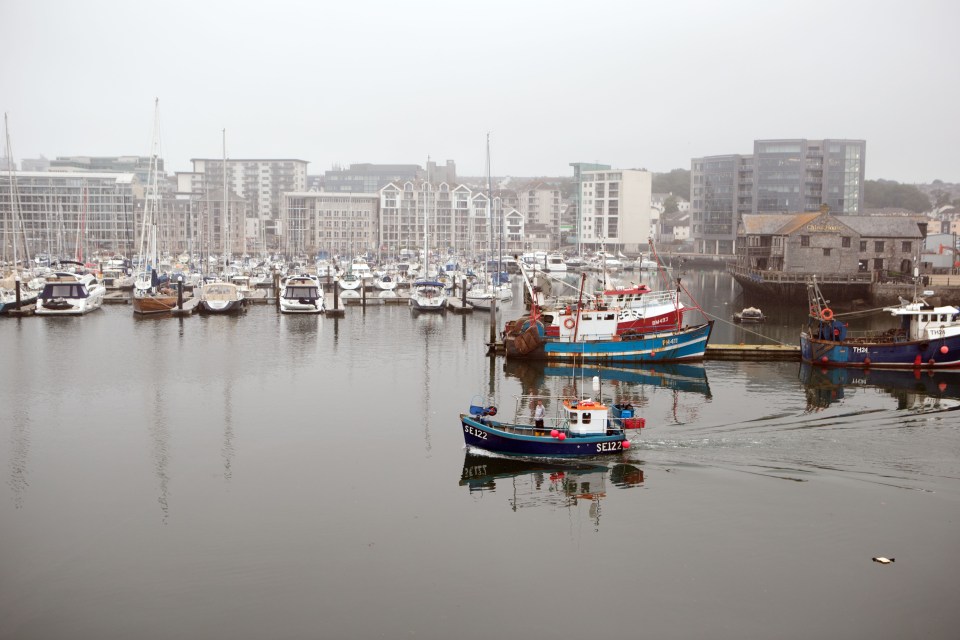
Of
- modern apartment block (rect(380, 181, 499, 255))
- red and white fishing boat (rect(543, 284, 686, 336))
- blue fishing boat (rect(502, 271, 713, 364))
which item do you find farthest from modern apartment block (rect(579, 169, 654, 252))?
blue fishing boat (rect(502, 271, 713, 364))

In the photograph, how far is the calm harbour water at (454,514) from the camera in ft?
55.6

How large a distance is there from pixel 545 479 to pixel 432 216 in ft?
380

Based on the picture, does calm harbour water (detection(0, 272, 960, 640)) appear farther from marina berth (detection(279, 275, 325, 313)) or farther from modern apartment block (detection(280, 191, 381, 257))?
modern apartment block (detection(280, 191, 381, 257))

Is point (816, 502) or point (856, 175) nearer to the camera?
point (816, 502)

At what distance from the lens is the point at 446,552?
1945 centimetres

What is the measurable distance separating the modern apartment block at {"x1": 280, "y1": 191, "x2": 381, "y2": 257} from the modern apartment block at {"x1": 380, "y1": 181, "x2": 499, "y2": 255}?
230 centimetres

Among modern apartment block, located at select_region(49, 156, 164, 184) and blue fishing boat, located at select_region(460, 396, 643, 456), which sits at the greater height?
modern apartment block, located at select_region(49, 156, 164, 184)

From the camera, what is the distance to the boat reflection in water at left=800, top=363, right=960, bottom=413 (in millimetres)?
33281

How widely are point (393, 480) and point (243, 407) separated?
403 inches

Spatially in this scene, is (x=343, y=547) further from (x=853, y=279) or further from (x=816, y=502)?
(x=853, y=279)

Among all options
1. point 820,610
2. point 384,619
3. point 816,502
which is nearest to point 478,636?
Result: point 384,619

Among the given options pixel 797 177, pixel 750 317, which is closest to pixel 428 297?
pixel 750 317

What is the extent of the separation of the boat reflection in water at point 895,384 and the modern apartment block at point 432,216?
9958cm

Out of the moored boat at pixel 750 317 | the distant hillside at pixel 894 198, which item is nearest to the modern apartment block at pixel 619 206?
the distant hillside at pixel 894 198
